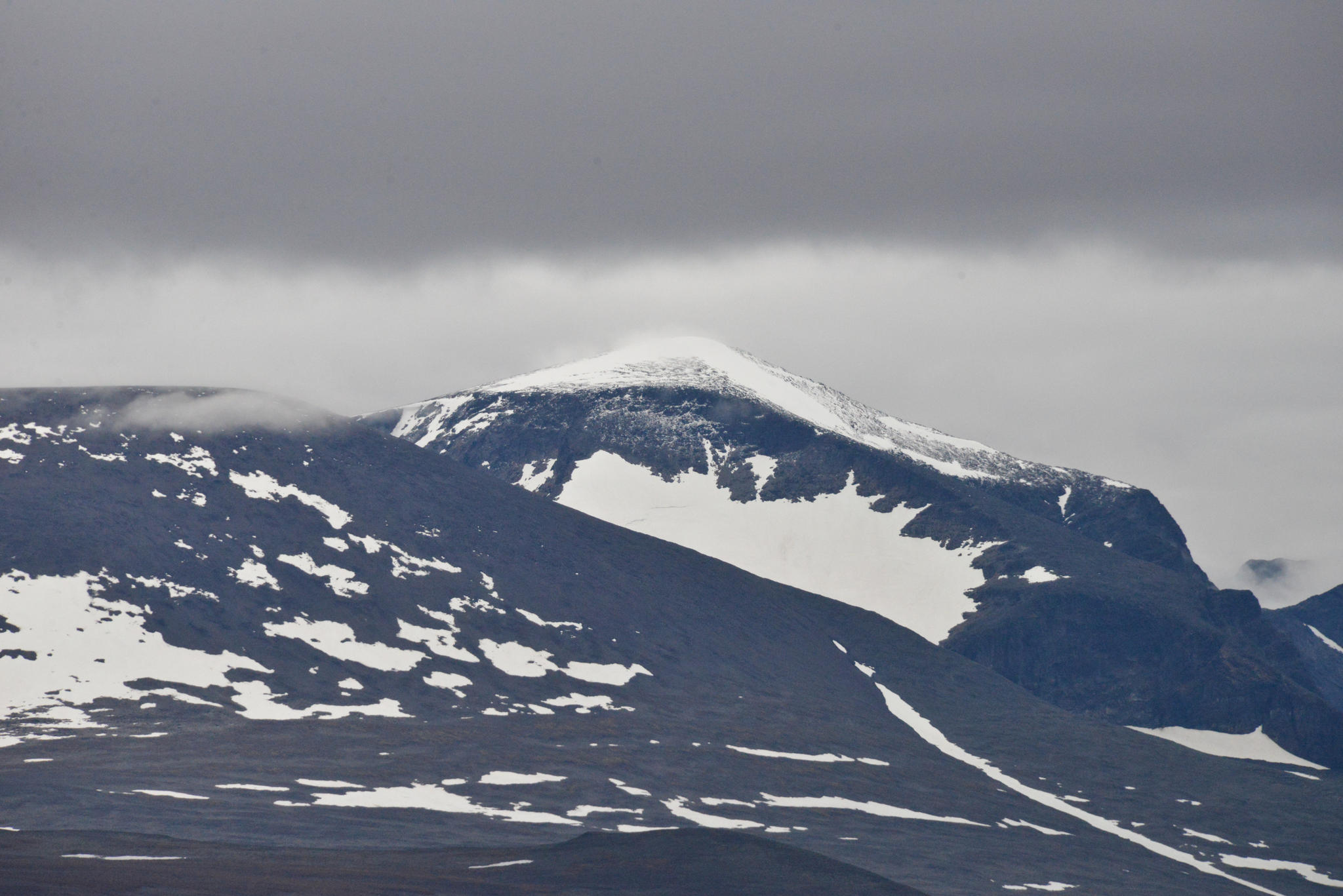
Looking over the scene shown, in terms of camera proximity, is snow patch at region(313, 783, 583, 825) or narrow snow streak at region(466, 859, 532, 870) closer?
narrow snow streak at region(466, 859, 532, 870)

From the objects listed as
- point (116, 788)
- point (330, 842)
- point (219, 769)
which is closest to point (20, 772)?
point (116, 788)

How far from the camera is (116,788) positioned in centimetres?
17825

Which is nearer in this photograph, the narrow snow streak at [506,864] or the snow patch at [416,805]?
the narrow snow streak at [506,864]

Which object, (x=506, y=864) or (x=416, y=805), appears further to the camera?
(x=416, y=805)

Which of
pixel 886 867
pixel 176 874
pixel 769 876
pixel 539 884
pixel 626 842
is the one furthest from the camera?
pixel 886 867

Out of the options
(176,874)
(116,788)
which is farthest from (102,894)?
(116,788)

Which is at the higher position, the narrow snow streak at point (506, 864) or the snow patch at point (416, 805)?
the snow patch at point (416, 805)

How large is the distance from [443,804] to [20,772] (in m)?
45.6

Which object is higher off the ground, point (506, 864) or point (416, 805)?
point (416, 805)

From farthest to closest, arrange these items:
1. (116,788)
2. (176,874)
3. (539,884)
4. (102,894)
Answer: (116,788) < (539,884) < (176,874) < (102,894)

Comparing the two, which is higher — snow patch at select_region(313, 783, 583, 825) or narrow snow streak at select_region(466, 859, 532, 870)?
snow patch at select_region(313, 783, 583, 825)

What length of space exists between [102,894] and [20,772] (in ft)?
223

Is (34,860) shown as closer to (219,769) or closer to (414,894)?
(414,894)

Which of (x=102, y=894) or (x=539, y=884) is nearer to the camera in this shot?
(x=102, y=894)
